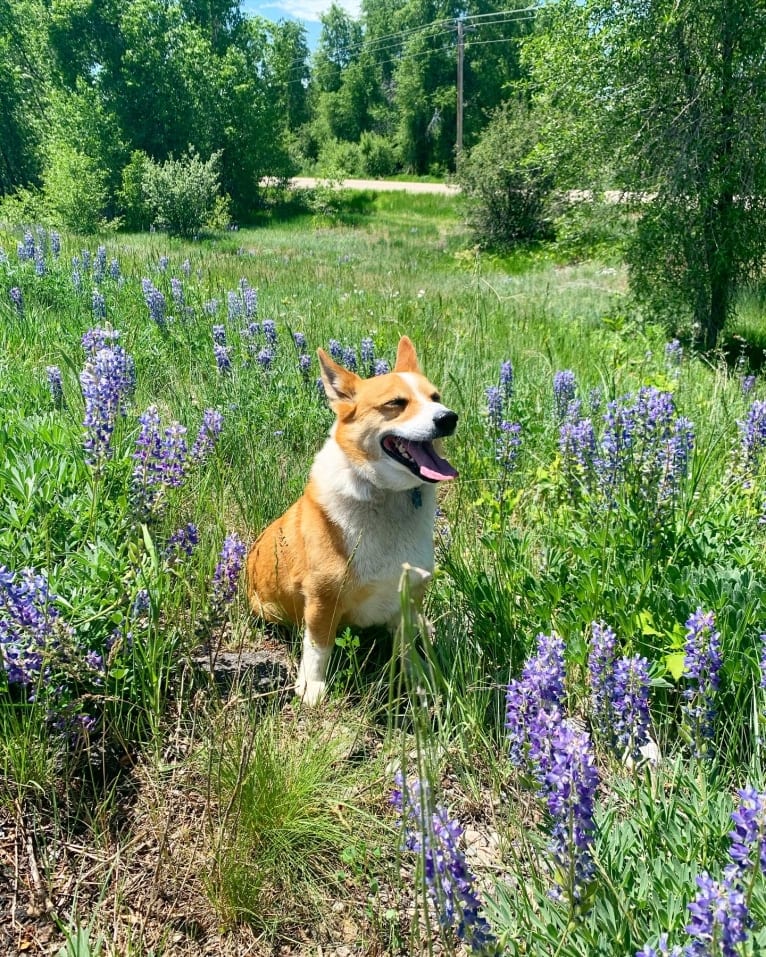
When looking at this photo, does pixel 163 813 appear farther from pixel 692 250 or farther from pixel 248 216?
pixel 248 216

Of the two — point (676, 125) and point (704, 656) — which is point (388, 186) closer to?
point (676, 125)

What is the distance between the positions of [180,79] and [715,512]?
36.7 meters

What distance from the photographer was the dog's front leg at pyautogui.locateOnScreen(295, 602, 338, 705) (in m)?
2.36

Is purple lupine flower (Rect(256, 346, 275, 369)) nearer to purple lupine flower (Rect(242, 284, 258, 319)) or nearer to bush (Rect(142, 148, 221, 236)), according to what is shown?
purple lupine flower (Rect(242, 284, 258, 319))

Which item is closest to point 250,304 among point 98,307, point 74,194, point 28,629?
point 98,307

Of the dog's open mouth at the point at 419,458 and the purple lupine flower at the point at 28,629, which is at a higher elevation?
the dog's open mouth at the point at 419,458

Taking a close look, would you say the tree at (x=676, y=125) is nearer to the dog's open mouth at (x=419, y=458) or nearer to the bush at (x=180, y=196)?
the dog's open mouth at (x=419, y=458)

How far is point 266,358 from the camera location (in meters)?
3.95

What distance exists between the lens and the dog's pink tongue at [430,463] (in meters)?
2.19

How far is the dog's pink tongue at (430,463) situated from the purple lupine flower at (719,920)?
1414 millimetres

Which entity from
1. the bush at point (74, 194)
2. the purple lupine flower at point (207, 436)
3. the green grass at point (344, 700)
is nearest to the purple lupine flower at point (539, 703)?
the green grass at point (344, 700)

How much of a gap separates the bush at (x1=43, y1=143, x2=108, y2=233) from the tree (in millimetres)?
17184

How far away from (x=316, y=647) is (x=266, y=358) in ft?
6.88

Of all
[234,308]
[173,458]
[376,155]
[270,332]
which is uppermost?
[376,155]
